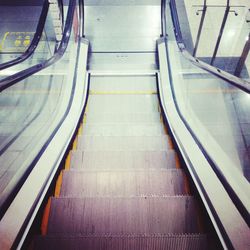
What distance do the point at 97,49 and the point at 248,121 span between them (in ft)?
11.2

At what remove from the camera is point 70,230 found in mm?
1686

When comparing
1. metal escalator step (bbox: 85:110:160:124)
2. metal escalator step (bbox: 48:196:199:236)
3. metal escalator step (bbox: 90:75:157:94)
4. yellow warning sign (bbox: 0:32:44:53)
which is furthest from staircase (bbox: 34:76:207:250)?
yellow warning sign (bbox: 0:32:44:53)

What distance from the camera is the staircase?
4.87 ft

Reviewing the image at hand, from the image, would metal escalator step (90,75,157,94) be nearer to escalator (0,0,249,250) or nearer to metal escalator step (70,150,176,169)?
escalator (0,0,249,250)

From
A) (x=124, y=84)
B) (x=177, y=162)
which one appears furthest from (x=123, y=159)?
(x=124, y=84)

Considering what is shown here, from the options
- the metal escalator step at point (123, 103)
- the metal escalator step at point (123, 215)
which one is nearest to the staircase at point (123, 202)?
the metal escalator step at point (123, 215)

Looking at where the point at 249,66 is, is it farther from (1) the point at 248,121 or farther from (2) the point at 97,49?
(2) the point at 97,49

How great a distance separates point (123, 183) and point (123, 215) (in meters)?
0.40

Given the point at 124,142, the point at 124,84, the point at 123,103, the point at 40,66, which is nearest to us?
the point at 40,66

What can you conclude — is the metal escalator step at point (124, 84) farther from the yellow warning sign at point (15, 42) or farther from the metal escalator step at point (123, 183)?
the metal escalator step at point (123, 183)

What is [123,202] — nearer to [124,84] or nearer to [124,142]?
[124,142]

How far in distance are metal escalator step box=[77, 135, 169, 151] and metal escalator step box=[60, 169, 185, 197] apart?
0.76 metres

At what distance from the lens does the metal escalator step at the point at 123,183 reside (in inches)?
82.3

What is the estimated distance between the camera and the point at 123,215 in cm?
176
